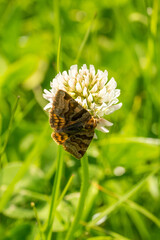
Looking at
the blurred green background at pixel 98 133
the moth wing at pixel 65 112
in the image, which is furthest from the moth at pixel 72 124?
the blurred green background at pixel 98 133

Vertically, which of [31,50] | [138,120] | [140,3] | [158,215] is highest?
[31,50]

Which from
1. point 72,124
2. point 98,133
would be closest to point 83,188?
point 72,124

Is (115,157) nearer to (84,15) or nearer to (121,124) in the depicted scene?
(121,124)

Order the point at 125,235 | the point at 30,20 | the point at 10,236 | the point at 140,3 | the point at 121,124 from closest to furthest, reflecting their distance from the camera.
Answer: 1. the point at 10,236
2. the point at 125,235
3. the point at 121,124
4. the point at 140,3
5. the point at 30,20

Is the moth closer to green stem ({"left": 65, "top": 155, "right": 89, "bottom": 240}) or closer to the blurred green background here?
green stem ({"left": 65, "top": 155, "right": 89, "bottom": 240})

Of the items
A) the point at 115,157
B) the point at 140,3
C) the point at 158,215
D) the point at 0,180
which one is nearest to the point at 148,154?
the point at 115,157

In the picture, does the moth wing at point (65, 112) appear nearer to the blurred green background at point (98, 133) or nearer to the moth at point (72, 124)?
the moth at point (72, 124)

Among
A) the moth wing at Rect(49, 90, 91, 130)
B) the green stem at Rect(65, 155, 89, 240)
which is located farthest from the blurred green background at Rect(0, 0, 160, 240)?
the moth wing at Rect(49, 90, 91, 130)
